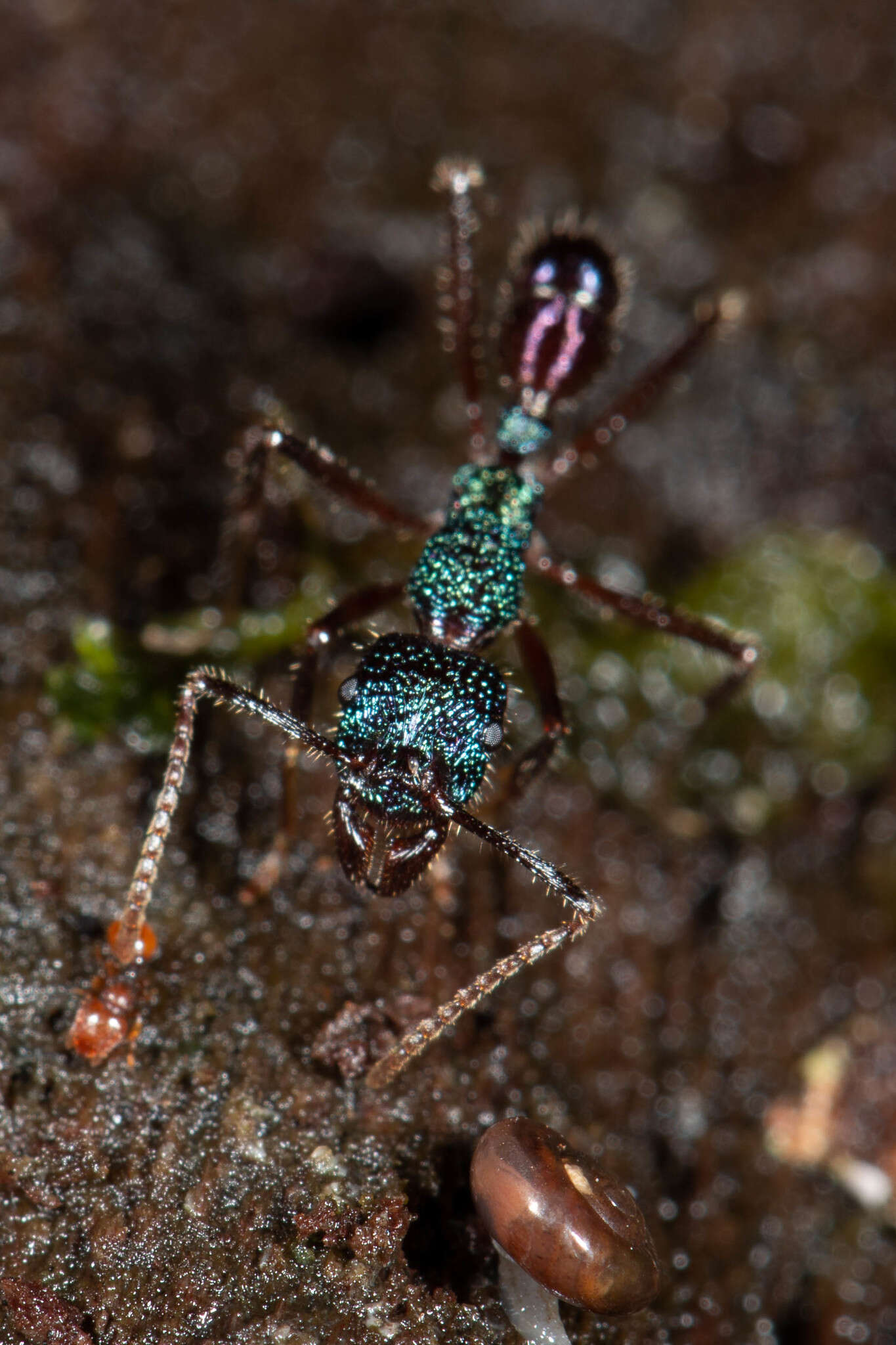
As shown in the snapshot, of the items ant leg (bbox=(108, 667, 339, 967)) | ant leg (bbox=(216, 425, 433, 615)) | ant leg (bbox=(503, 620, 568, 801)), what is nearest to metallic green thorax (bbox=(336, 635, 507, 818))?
ant leg (bbox=(108, 667, 339, 967))

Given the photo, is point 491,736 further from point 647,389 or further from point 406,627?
point 647,389

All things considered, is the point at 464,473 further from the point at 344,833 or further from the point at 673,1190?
the point at 673,1190

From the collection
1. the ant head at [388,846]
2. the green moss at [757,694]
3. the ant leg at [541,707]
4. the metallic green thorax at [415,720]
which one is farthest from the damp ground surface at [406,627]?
the metallic green thorax at [415,720]

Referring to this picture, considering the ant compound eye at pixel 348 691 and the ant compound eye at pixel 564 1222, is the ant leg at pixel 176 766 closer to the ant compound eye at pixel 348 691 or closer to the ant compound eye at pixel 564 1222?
the ant compound eye at pixel 348 691

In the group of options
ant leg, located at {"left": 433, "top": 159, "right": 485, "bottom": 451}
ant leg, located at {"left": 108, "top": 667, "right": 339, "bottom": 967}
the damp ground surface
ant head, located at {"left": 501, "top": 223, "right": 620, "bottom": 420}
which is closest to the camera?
the damp ground surface

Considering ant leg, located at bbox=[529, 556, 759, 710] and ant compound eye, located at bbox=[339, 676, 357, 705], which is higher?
ant leg, located at bbox=[529, 556, 759, 710]

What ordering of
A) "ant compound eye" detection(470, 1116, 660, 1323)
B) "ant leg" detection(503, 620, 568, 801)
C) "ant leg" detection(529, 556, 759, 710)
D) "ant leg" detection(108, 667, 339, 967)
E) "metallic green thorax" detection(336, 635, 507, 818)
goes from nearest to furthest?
"ant compound eye" detection(470, 1116, 660, 1323) → "ant leg" detection(108, 667, 339, 967) → "metallic green thorax" detection(336, 635, 507, 818) → "ant leg" detection(503, 620, 568, 801) → "ant leg" detection(529, 556, 759, 710)

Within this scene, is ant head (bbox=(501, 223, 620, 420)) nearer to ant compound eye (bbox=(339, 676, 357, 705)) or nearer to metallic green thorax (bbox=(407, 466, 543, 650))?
metallic green thorax (bbox=(407, 466, 543, 650))
